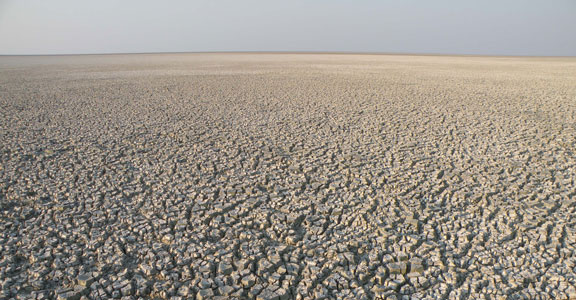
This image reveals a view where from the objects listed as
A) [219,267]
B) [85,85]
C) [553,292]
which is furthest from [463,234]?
[85,85]

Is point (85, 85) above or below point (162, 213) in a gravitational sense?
above

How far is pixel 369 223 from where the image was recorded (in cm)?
181

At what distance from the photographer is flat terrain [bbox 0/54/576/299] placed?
4.59 feet

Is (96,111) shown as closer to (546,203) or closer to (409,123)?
(409,123)

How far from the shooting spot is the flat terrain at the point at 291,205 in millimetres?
1399

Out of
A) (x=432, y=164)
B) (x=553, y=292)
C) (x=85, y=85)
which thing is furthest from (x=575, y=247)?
(x=85, y=85)

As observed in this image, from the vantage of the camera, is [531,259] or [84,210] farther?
[84,210]

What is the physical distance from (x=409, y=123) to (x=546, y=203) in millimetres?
1743

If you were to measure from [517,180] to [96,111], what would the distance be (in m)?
4.36

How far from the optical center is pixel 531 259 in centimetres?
150

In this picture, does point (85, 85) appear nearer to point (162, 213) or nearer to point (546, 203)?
point (162, 213)

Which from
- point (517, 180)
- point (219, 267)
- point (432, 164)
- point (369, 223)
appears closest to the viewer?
point (219, 267)

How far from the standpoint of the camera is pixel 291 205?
6.59 ft

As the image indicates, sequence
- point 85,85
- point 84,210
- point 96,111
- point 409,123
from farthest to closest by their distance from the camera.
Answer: point 85,85 → point 96,111 → point 409,123 → point 84,210
